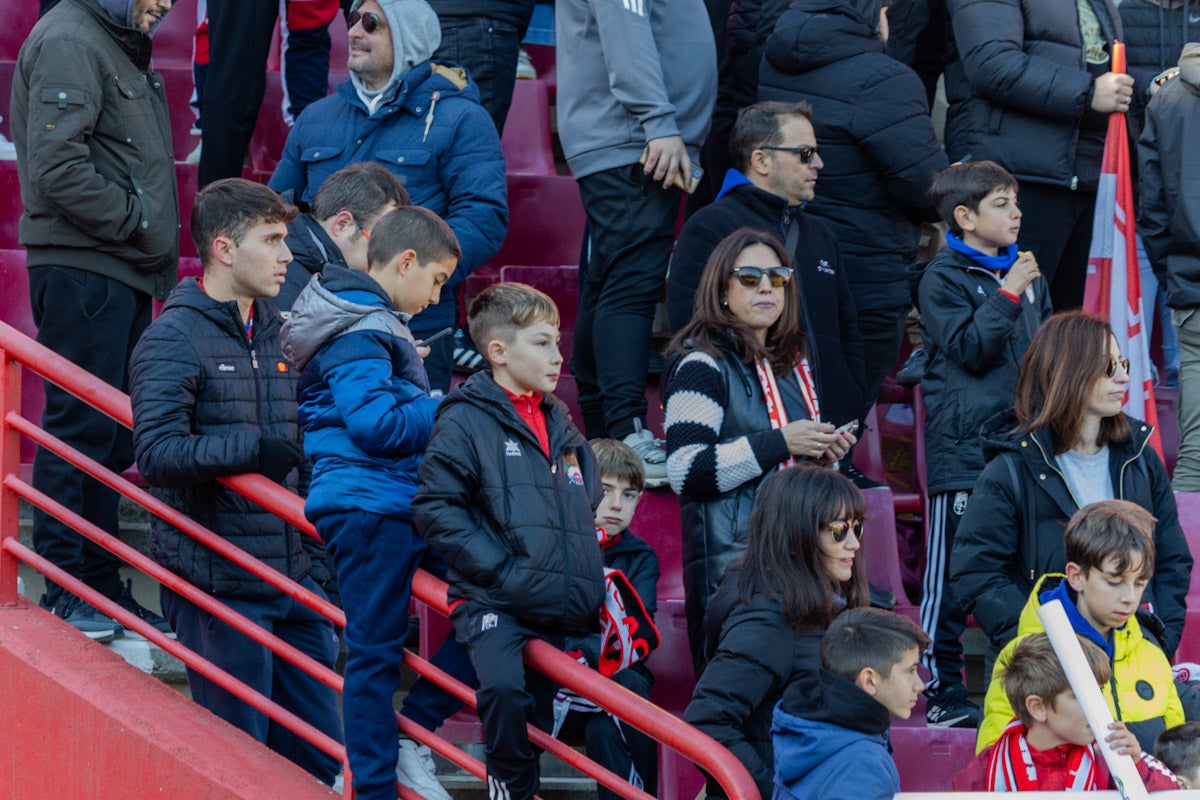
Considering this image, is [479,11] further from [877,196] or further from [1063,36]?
[1063,36]

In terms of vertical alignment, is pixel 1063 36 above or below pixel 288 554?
above

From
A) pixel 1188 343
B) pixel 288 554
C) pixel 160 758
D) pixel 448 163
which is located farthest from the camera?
pixel 1188 343

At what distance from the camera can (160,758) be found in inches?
166

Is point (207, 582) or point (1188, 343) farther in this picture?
point (1188, 343)

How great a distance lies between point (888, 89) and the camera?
20.3ft

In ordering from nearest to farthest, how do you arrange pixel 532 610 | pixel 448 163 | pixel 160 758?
1. pixel 532 610
2. pixel 160 758
3. pixel 448 163

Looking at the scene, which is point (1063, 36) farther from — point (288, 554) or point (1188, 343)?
point (288, 554)

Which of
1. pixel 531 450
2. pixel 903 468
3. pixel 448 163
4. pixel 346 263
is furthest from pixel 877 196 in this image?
pixel 531 450

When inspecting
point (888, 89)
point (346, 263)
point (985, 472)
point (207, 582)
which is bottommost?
point (207, 582)

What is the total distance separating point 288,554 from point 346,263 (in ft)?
2.75

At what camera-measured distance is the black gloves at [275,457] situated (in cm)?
424

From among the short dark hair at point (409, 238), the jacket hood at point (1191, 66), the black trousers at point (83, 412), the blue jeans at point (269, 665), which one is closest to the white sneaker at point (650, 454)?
the blue jeans at point (269, 665)

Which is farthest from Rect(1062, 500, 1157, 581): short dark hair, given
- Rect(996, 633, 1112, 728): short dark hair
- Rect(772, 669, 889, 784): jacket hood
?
Rect(772, 669, 889, 784): jacket hood

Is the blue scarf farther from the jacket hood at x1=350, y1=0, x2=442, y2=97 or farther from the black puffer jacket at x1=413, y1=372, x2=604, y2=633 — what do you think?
the black puffer jacket at x1=413, y1=372, x2=604, y2=633
